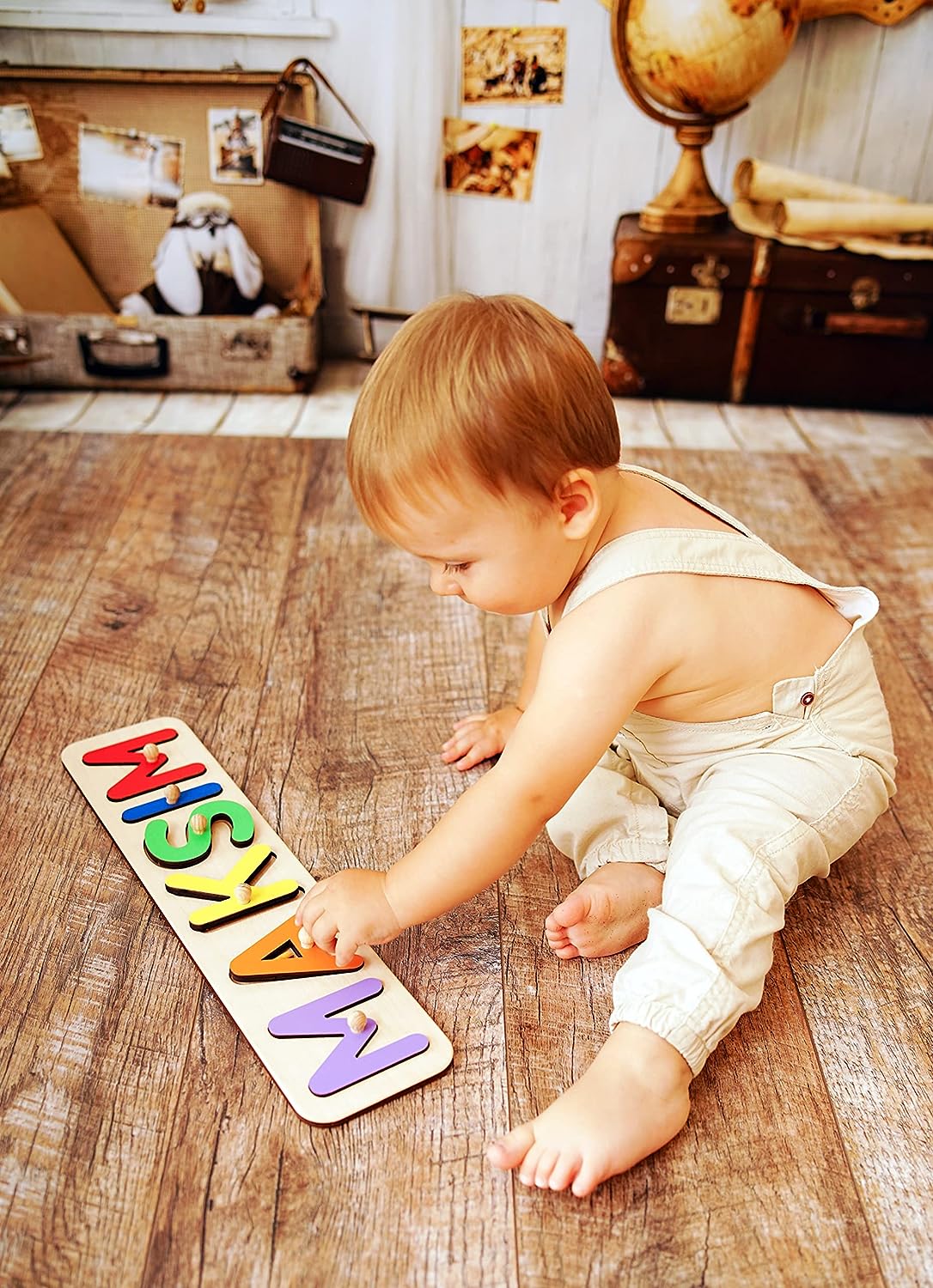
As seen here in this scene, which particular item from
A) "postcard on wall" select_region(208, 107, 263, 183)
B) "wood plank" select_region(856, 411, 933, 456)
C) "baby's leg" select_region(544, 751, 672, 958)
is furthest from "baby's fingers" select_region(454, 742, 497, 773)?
"postcard on wall" select_region(208, 107, 263, 183)

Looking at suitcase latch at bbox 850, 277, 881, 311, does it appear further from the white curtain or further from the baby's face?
the baby's face

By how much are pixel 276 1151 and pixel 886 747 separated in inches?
22.4

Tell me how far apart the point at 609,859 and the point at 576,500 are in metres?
0.32

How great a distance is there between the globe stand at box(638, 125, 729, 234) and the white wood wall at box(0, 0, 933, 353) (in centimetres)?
20

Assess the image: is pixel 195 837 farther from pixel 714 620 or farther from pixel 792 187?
pixel 792 187

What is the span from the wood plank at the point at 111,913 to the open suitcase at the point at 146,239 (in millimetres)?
548

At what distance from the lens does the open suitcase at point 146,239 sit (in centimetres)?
205

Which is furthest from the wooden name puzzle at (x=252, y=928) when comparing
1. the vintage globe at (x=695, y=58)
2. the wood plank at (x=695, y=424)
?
the vintage globe at (x=695, y=58)

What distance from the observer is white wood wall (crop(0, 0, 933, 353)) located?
2.07 m

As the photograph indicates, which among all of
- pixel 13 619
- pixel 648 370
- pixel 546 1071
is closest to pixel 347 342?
pixel 648 370

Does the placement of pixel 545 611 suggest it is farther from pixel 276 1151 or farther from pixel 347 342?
pixel 347 342

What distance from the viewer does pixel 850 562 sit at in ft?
4.97

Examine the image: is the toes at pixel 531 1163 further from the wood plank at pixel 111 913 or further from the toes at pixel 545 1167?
the wood plank at pixel 111 913

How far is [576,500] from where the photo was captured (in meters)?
0.79
